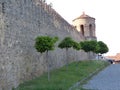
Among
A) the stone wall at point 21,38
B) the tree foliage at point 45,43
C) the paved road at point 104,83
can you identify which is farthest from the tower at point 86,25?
the tree foliage at point 45,43

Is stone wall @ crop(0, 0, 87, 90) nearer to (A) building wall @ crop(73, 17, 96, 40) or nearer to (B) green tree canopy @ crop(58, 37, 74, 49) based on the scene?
(B) green tree canopy @ crop(58, 37, 74, 49)

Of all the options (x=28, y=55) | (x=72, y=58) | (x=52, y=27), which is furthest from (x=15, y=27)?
(x=72, y=58)

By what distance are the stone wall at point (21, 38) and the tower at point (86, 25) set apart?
3248cm

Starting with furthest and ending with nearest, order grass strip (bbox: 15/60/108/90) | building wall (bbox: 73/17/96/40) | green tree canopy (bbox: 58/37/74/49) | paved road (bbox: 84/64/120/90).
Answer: building wall (bbox: 73/17/96/40)
green tree canopy (bbox: 58/37/74/49)
paved road (bbox: 84/64/120/90)
grass strip (bbox: 15/60/108/90)

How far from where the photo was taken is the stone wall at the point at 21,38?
11551mm

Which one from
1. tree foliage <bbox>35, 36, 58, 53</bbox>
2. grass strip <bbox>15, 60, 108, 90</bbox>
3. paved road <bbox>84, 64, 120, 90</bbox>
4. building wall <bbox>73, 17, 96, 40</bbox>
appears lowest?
paved road <bbox>84, 64, 120, 90</bbox>

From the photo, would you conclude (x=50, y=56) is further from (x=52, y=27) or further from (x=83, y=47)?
(x=83, y=47)

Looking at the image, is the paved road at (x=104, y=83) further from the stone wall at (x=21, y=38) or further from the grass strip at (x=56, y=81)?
the stone wall at (x=21, y=38)

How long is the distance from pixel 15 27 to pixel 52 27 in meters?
8.97

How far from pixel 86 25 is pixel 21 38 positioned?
39.7m

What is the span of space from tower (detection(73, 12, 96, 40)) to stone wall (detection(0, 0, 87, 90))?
3248cm

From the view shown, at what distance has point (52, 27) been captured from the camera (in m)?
22.0

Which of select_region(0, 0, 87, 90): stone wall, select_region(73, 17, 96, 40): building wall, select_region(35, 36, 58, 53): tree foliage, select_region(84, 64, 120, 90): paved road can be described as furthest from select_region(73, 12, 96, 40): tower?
select_region(35, 36, 58, 53): tree foliage

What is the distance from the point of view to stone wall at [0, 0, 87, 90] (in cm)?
1155
